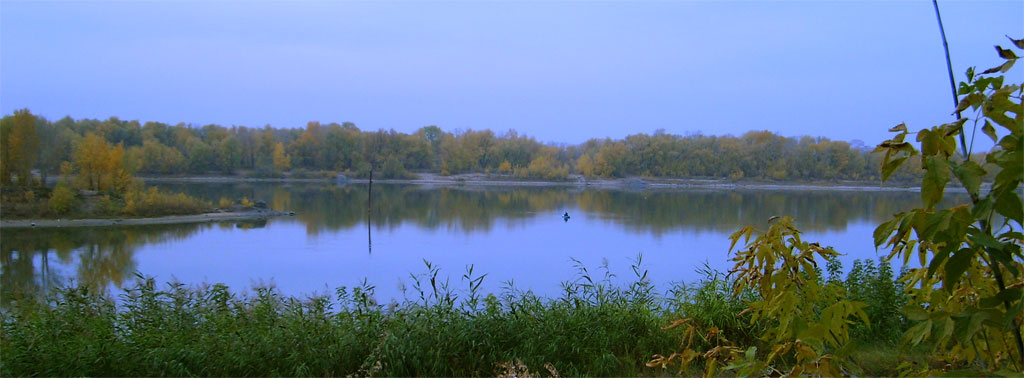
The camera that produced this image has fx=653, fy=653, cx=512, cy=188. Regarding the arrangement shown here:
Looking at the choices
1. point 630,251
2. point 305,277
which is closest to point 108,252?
point 305,277

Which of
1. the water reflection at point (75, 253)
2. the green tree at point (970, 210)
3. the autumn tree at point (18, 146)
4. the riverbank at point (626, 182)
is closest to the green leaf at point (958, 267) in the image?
the green tree at point (970, 210)

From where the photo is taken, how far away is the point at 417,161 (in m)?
61.0

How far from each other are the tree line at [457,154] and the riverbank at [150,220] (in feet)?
46.1

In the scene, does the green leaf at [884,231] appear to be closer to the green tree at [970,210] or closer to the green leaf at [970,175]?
the green tree at [970,210]

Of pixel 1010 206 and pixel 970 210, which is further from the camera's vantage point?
pixel 970 210

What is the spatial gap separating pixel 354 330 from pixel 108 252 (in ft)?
47.9

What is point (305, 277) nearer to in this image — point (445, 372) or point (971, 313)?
point (445, 372)

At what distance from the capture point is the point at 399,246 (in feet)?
56.6

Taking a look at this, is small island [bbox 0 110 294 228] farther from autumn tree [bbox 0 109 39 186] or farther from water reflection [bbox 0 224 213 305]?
water reflection [bbox 0 224 213 305]

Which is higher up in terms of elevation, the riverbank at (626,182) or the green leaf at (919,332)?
the green leaf at (919,332)

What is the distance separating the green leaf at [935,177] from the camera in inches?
30.4

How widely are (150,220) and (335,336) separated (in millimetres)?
21999

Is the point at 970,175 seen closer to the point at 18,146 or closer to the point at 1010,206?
the point at 1010,206

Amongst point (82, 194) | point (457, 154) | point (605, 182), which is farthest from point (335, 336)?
point (457, 154)
